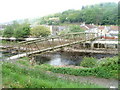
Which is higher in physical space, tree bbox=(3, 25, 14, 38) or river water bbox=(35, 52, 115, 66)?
tree bbox=(3, 25, 14, 38)

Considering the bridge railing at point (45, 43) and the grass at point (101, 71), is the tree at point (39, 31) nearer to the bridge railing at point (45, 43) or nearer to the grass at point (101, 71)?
the bridge railing at point (45, 43)

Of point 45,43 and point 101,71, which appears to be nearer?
point 101,71

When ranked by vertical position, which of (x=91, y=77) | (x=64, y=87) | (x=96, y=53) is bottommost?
(x=96, y=53)

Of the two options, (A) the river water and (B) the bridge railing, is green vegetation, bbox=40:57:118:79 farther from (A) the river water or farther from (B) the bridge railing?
(A) the river water

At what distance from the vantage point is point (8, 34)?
34469mm

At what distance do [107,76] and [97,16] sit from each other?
42982 mm

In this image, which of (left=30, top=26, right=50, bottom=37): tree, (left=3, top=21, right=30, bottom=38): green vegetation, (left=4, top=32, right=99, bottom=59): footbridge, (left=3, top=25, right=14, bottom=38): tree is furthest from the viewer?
(left=3, top=25, right=14, bottom=38): tree

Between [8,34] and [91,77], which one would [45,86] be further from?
[8,34]

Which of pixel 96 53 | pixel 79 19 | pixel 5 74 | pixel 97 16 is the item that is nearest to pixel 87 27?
pixel 97 16

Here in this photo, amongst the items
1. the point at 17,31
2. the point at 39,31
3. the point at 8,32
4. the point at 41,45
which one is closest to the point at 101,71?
the point at 41,45

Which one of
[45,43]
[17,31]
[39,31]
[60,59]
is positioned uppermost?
[45,43]

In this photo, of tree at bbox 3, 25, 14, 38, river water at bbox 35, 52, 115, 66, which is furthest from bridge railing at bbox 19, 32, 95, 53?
tree at bbox 3, 25, 14, 38

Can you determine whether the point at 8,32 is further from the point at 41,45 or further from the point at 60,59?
the point at 60,59

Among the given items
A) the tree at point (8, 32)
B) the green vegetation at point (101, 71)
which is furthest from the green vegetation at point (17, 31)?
the green vegetation at point (101, 71)
